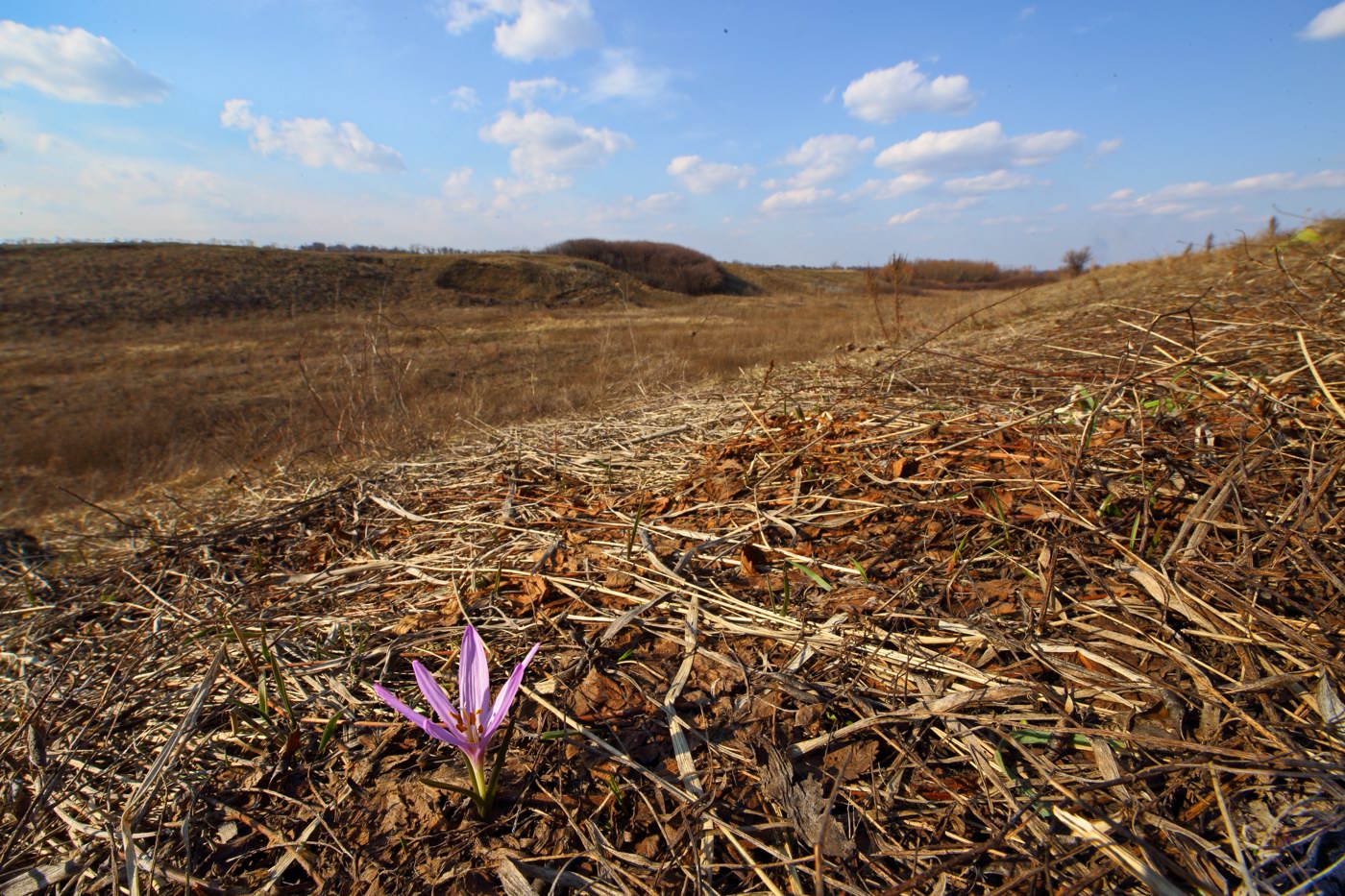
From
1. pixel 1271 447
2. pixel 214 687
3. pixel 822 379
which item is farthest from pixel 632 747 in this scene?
pixel 822 379

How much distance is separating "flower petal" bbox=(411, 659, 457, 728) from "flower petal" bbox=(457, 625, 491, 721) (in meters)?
0.03

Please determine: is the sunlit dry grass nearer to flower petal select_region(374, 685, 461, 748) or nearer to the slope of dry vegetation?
flower petal select_region(374, 685, 461, 748)

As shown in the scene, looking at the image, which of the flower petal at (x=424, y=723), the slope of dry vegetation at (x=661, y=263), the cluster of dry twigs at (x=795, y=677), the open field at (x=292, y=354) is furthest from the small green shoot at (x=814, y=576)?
the slope of dry vegetation at (x=661, y=263)

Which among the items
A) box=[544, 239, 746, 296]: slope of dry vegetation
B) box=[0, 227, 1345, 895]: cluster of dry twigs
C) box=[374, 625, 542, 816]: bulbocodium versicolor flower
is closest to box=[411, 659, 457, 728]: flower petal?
box=[374, 625, 542, 816]: bulbocodium versicolor flower

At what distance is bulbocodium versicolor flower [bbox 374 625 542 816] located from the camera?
3.03 ft

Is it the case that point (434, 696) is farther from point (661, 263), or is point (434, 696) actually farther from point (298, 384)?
point (661, 263)

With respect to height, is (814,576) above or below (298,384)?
above

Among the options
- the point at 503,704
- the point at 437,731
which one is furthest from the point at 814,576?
the point at 437,731

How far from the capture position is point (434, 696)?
38.4 inches

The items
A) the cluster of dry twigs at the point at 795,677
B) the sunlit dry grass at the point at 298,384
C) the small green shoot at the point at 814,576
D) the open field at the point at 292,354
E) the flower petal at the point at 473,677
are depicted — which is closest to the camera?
the cluster of dry twigs at the point at 795,677

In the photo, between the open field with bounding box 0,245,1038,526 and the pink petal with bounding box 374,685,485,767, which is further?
the open field with bounding box 0,245,1038,526

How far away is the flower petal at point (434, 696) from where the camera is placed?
3.14 ft

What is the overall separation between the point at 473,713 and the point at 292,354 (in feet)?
50.6

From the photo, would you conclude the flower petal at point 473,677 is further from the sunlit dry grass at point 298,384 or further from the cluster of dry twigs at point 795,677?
the sunlit dry grass at point 298,384
